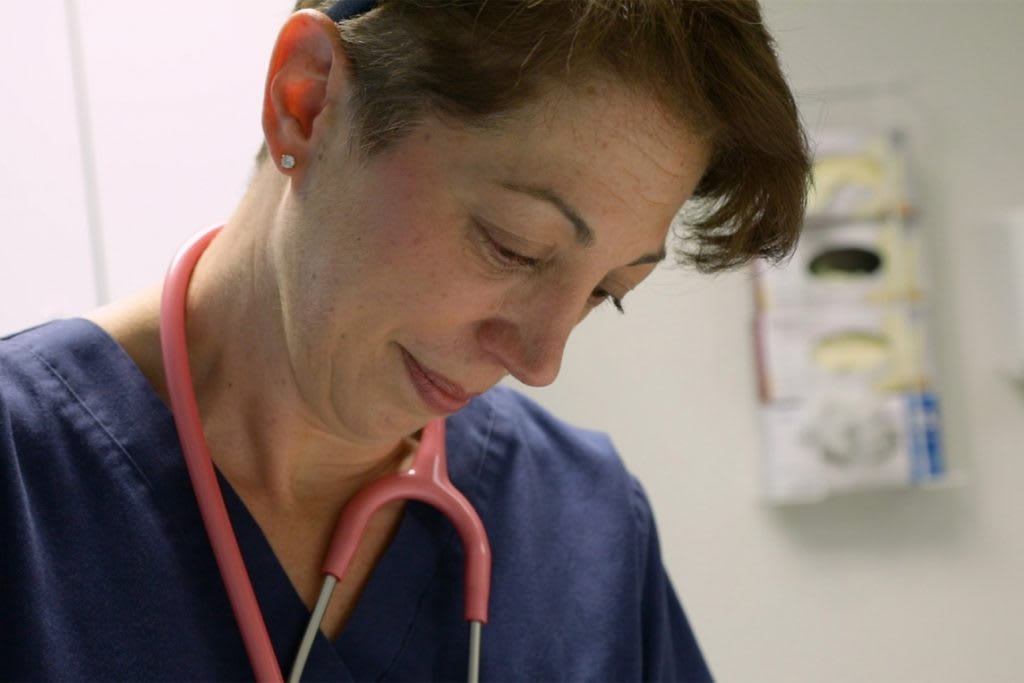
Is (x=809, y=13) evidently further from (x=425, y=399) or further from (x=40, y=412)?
(x=40, y=412)

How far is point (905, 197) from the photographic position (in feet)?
5.94

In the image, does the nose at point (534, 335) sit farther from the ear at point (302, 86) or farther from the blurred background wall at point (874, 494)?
the blurred background wall at point (874, 494)

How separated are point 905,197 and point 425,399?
1.26m

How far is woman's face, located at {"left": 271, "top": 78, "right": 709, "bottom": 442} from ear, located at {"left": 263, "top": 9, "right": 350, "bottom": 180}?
0.02 m

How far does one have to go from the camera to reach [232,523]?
81 centimetres

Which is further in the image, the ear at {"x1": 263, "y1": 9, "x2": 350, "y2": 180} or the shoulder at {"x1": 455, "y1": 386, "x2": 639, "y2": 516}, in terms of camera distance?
the shoulder at {"x1": 455, "y1": 386, "x2": 639, "y2": 516}

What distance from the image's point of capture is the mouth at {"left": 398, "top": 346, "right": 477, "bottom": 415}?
0.76 m

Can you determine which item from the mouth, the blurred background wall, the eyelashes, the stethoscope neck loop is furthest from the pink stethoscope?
the blurred background wall

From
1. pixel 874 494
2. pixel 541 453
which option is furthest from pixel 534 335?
pixel 874 494

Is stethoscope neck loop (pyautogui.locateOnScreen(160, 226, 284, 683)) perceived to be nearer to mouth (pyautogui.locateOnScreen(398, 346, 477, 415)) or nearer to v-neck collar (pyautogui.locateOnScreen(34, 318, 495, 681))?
v-neck collar (pyautogui.locateOnScreen(34, 318, 495, 681))

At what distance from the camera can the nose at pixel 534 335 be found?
73cm

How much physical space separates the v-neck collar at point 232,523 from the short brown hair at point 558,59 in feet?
0.83

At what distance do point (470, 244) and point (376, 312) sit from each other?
0.08m

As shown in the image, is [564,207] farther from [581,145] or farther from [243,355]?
[243,355]
